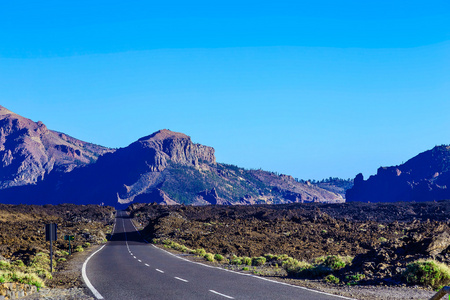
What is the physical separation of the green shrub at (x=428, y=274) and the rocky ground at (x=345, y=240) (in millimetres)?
392

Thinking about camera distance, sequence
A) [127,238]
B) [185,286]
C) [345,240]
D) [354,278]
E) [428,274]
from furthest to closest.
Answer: [127,238] → [345,240] → [354,278] → [185,286] → [428,274]

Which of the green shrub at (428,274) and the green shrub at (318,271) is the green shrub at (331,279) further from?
the green shrub at (428,274)

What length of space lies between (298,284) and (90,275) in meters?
9.71

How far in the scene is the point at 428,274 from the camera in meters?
15.9

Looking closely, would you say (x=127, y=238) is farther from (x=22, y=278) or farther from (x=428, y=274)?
(x=428, y=274)

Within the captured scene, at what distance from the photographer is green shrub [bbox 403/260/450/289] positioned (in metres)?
15.8

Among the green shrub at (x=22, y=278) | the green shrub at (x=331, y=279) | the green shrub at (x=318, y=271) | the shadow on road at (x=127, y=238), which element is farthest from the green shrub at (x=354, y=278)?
the shadow on road at (x=127, y=238)

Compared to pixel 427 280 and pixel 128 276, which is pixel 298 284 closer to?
pixel 427 280

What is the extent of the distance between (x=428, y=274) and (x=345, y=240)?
131 feet

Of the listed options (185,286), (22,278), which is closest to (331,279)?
(185,286)

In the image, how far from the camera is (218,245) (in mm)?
46031

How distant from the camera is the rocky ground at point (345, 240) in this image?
18.1 meters

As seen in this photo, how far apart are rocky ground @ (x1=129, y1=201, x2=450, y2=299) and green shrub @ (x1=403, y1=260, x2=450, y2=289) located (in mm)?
392

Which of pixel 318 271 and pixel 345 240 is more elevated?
pixel 318 271
